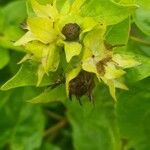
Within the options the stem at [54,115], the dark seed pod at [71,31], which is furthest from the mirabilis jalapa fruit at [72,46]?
the stem at [54,115]

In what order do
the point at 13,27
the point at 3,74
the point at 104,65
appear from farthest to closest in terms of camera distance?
the point at 3,74 → the point at 13,27 → the point at 104,65

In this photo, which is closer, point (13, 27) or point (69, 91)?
point (69, 91)

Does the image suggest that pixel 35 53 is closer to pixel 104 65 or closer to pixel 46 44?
pixel 46 44

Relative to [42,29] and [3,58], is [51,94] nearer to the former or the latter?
[42,29]

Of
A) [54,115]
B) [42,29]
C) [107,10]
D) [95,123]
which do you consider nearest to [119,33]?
[107,10]

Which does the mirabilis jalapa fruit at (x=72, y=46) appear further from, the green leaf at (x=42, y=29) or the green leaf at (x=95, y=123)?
the green leaf at (x=95, y=123)

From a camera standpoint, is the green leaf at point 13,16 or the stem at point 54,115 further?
the stem at point 54,115

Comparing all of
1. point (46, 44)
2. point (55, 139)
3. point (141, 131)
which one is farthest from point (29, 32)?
point (55, 139)
